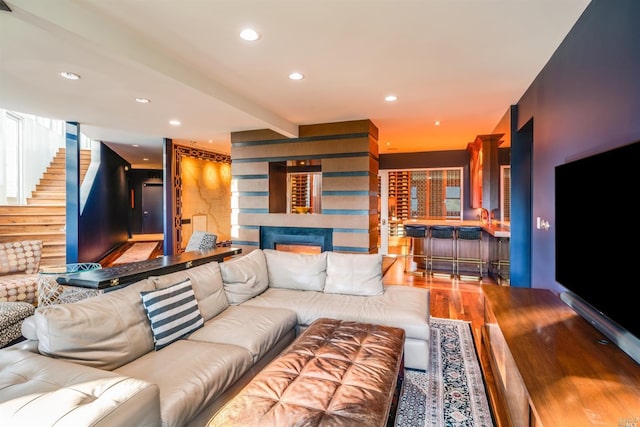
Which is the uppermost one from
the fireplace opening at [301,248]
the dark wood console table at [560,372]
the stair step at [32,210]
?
the stair step at [32,210]

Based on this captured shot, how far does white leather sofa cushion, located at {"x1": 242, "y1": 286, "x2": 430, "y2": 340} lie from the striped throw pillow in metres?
0.70

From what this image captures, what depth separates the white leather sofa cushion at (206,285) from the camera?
2.44 m

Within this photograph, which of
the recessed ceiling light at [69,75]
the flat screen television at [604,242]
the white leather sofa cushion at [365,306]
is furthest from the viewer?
the recessed ceiling light at [69,75]

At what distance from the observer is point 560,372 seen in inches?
55.1

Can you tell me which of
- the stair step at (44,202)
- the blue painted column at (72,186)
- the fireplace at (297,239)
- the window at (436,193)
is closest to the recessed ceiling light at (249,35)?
the fireplace at (297,239)

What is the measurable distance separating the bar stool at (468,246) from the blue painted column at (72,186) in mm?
6187

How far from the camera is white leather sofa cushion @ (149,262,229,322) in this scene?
2.44 m

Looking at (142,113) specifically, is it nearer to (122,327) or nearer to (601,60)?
(122,327)

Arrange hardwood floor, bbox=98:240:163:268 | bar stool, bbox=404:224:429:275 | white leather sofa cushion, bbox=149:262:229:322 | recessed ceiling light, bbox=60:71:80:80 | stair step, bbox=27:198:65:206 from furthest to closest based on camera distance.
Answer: hardwood floor, bbox=98:240:163:268, bar stool, bbox=404:224:429:275, stair step, bbox=27:198:65:206, recessed ceiling light, bbox=60:71:80:80, white leather sofa cushion, bbox=149:262:229:322

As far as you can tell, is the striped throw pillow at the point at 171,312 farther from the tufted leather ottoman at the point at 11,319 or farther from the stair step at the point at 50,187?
the stair step at the point at 50,187

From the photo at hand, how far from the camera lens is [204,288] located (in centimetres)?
263

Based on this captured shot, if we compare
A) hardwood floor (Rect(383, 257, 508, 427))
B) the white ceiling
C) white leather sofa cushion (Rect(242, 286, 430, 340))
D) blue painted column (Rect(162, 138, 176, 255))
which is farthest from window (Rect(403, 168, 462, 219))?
blue painted column (Rect(162, 138, 176, 255))

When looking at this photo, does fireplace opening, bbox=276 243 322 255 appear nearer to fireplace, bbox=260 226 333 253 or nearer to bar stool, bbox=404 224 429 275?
fireplace, bbox=260 226 333 253

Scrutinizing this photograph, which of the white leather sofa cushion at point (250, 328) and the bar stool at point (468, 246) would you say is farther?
the bar stool at point (468, 246)
